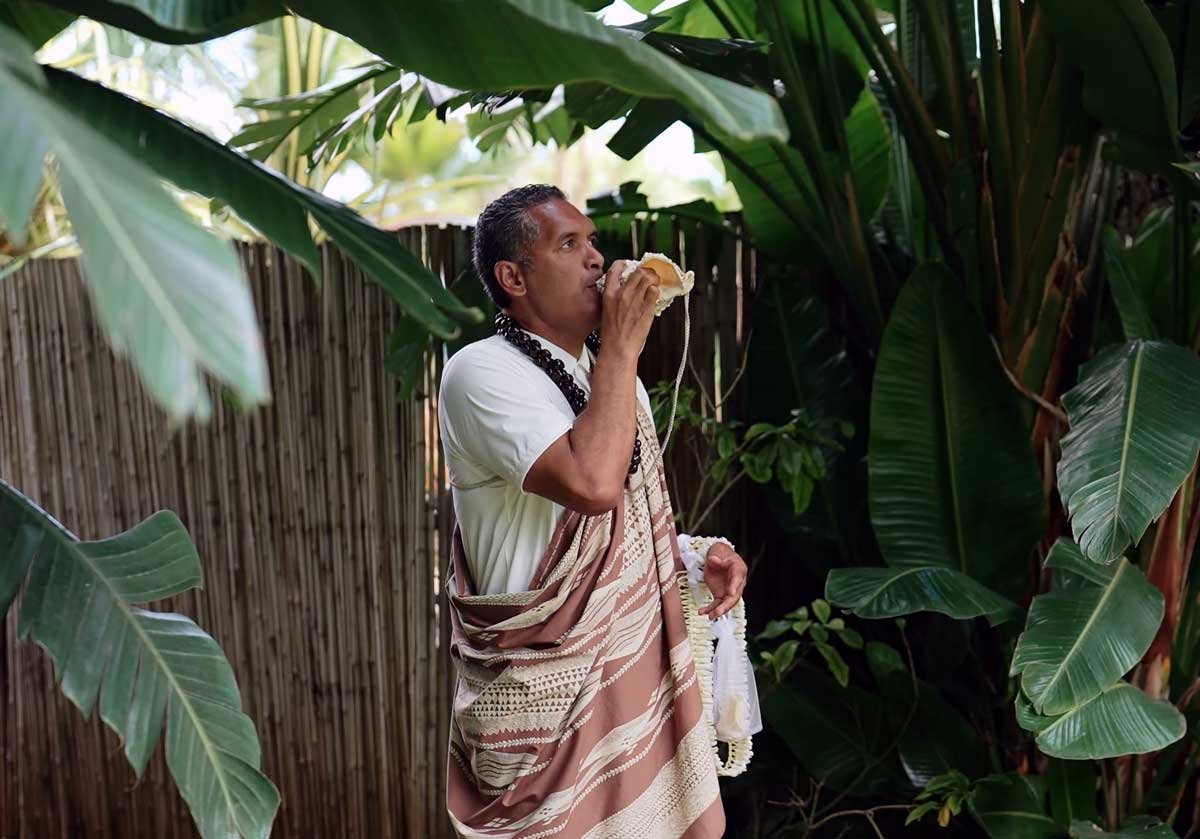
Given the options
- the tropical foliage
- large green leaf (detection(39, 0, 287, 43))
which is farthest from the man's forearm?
large green leaf (detection(39, 0, 287, 43))

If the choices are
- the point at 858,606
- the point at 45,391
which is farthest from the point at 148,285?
the point at 45,391

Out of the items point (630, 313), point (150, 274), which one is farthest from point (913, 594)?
point (150, 274)

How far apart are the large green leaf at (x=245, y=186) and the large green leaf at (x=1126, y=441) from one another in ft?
4.23

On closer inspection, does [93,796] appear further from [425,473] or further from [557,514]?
[557,514]

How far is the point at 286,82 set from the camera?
6.22m

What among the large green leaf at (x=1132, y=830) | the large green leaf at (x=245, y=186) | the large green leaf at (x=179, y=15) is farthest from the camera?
the large green leaf at (x=1132, y=830)

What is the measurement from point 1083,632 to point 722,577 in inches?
28.6

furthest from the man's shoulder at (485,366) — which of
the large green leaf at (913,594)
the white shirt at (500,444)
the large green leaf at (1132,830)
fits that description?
the large green leaf at (1132,830)

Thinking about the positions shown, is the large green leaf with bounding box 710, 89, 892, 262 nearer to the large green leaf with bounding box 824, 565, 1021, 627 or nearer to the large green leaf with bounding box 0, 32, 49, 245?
the large green leaf with bounding box 824, 565, 1021, 627

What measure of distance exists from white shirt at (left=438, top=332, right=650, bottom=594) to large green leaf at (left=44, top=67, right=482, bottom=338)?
15.9 inches

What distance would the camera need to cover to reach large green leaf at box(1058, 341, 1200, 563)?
2207 mm

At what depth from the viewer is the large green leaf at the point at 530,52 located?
1.17 m

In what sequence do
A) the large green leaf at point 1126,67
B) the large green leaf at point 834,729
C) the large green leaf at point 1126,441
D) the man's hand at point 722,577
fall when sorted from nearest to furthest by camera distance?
the man's hand at point 722,577, the large green leaf at point 1126,441, the large green leaf at point 1126,67, the large green leaf at point 834,729

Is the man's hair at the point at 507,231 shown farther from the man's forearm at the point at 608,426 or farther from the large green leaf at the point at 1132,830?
the large green leaf at the point at 1132,830
